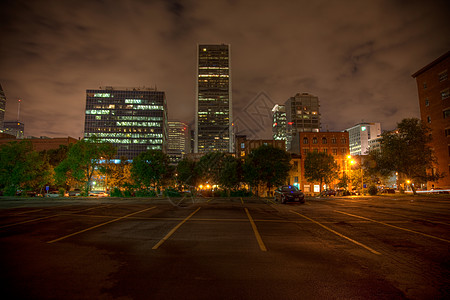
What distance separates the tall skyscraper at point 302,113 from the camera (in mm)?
187400

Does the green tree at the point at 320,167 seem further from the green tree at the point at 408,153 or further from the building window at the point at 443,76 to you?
the building window at the point at 443,76

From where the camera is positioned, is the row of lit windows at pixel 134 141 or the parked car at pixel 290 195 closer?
the parked car at pixel 290 195

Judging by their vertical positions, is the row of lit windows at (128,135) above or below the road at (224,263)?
above

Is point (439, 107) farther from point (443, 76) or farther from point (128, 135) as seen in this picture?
point (128, 135)

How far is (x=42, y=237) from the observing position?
328 inches

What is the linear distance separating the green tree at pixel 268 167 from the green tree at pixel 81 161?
1092 inches

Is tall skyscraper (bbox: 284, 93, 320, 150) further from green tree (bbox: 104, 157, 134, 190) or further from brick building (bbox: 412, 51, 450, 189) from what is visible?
green tree (bbox: 104, 157, 134, 190)

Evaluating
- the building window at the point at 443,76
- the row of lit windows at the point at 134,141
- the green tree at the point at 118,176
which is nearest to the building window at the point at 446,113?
the building window at the point at 443,76

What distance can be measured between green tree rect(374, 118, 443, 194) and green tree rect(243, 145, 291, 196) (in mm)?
17386

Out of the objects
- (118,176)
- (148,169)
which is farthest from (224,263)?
(118,176)

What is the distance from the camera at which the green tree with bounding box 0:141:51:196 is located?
118ft

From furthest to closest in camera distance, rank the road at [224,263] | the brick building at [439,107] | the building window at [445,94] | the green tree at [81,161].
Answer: the building window at [445,94], the brick building at [439,107], the green tree at [81,161], the road at [224,263]

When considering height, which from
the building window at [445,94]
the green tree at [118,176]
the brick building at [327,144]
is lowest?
the green tree at [118,176]

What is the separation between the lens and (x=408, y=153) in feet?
132
